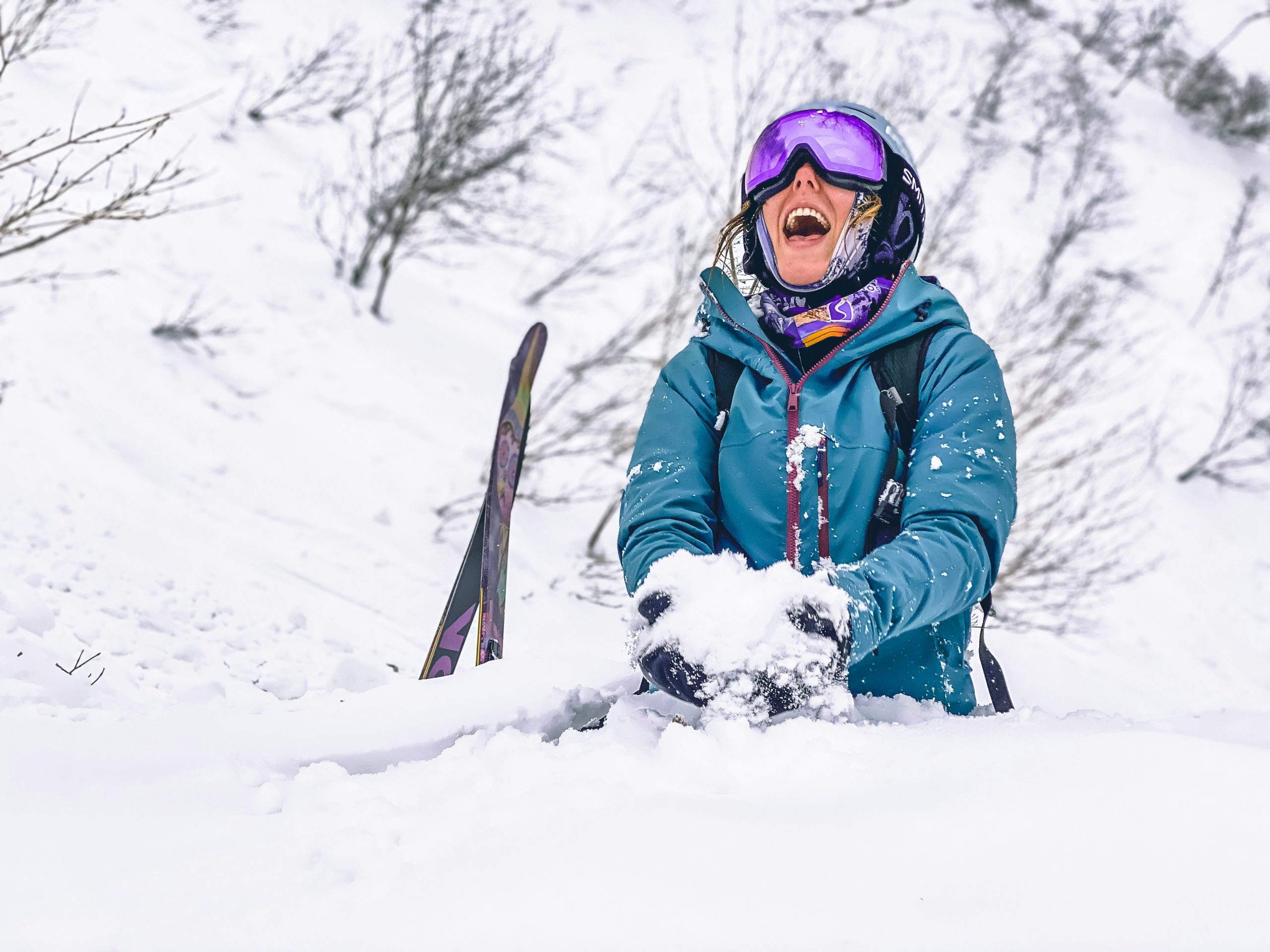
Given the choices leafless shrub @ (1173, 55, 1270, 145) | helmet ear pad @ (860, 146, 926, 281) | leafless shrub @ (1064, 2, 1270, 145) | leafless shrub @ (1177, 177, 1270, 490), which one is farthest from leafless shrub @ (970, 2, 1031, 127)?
helmet ear pad @ (860, 146, 926, 281)

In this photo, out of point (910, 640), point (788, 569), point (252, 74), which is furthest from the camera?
point (252, 74)

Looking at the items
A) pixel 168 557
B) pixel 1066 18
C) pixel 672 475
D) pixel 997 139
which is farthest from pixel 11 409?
pixel 1066 18

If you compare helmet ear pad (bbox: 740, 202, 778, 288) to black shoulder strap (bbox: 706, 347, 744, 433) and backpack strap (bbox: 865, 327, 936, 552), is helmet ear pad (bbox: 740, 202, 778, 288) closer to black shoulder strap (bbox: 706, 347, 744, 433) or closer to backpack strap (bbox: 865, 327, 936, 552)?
black shoulder strap (bbox: 706, 347, 744, 433)

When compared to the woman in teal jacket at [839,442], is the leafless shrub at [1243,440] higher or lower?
higher

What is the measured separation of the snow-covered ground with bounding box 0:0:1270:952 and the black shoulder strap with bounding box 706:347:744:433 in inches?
24.9

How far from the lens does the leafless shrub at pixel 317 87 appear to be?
11.8 metres

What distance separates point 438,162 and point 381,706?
846 cm

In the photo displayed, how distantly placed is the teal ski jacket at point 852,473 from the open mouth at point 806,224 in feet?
0.82

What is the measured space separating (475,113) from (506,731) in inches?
343

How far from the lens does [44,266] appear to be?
724cm

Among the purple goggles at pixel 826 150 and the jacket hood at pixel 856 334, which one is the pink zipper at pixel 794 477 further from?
the purple goggles at pixel 826 150

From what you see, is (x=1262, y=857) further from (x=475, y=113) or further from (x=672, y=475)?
(x=475, y=113)

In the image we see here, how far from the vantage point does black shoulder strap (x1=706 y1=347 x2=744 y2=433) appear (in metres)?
1.84

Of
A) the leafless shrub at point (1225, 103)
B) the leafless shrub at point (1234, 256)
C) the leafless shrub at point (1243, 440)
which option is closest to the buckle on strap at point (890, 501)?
the leafless shrub at point (1243, 440)
